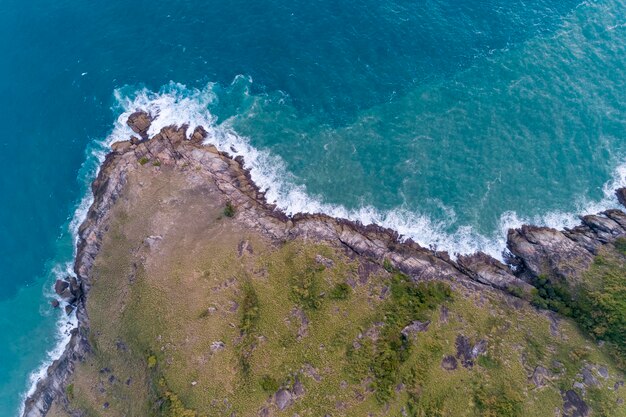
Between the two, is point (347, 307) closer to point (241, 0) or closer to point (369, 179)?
point (369, 179)

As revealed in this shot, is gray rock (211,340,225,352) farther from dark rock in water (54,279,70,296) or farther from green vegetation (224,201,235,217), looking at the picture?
dark rock in water (54,279,70,296)

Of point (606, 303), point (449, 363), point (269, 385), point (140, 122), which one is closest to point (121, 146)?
point (140, 122)

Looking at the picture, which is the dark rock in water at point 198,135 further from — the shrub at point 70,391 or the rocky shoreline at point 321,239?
the shrub at point 70,391

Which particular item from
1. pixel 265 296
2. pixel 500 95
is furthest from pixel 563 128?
pixel 265 296

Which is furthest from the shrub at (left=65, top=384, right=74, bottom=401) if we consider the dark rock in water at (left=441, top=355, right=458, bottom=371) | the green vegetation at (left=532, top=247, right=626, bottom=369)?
the green vegetation at (left=532, top=247, right=626, bottom=369)

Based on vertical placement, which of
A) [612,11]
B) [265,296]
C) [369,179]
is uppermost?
[612,11]

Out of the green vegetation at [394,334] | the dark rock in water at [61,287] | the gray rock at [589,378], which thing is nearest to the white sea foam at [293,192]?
the green vegetation at [394,334]
